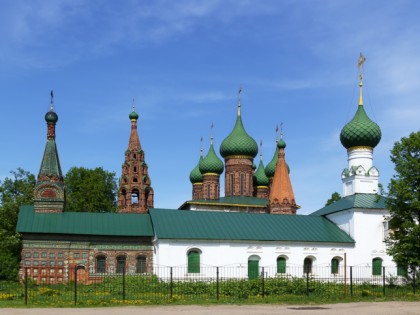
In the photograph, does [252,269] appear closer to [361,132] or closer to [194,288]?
[194,288]

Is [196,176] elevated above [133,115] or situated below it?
below

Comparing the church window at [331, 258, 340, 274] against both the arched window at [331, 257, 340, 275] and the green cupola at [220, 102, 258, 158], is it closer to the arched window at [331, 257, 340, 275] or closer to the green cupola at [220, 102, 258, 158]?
the arched window at [331, 257, 340, 275]

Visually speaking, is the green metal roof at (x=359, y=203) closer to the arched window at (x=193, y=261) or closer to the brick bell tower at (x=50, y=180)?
the arched window at (x=193, y=261)

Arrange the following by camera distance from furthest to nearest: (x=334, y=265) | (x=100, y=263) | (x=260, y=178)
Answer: (x=260, y=178) < (x=334, y=265) < (x=100, y=263)

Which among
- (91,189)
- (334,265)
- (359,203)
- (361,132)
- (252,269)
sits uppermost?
(361,132)

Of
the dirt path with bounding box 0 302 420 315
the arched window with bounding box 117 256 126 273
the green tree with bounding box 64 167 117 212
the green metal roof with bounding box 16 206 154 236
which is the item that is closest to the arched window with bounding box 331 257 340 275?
the green metal roof with bounding box 16 206 154 236

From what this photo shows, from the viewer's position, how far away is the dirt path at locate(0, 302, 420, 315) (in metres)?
18.0

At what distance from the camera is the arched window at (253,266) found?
111ft

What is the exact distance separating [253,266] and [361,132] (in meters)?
10.8

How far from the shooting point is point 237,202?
47.6 metres

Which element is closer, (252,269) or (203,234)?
(203,234)

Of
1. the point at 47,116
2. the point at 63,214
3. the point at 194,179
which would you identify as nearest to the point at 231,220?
the point at 63,214

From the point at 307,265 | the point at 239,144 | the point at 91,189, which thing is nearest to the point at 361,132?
the point at 307,265

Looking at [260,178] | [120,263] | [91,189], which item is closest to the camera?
[120,263]
